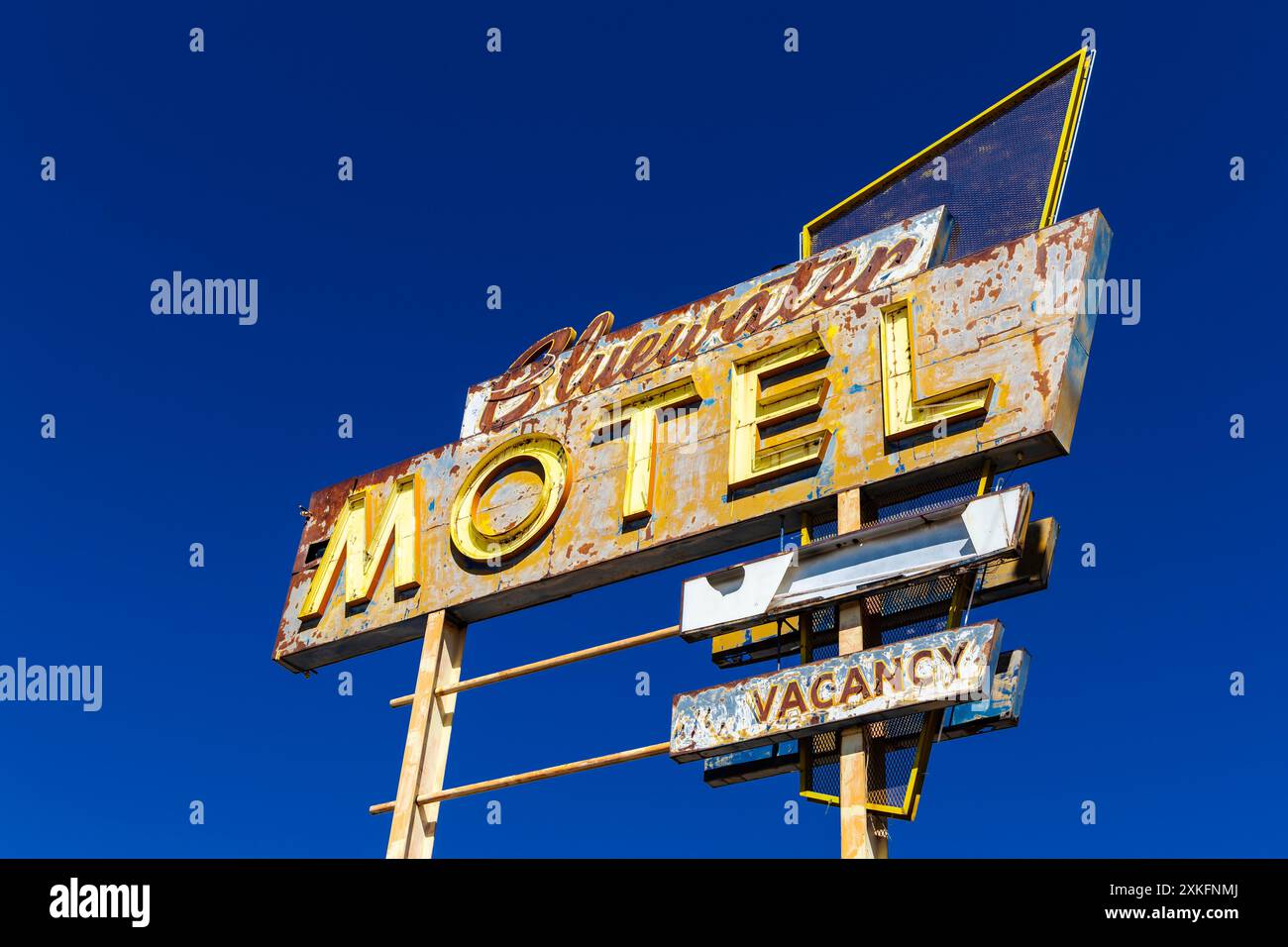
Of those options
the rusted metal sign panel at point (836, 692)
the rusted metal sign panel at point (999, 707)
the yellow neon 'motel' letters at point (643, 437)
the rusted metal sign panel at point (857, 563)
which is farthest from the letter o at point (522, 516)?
the rusted metal sign panel at point (999, 707)

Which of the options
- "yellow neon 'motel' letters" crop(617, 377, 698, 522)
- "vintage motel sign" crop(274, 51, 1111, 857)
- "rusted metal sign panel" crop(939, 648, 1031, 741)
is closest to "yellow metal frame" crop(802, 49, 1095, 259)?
"vintage motel sign" crop(274, 51, 1111, 857)

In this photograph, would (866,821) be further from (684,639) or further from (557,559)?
(557,559)

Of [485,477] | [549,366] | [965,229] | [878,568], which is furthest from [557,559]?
[965,229]

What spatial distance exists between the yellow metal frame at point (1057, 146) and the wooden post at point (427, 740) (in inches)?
203

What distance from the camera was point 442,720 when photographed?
1512 centimetres

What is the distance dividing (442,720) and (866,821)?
4982 mm

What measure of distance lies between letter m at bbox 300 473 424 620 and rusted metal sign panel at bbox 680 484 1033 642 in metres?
3.97

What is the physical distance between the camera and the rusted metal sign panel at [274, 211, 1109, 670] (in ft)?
42.7

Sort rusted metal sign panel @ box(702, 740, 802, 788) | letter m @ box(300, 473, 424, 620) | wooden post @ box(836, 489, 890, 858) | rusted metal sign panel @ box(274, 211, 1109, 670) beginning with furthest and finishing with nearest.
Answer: letter m @ box(300, 473, 424, 620) < rusted metal sign panel @ box(274, 211, 1109, 670) < rusted metal sign panel @ box(702, 740, 802, 788) < wooden post @ box(836, 489, 890, 858)

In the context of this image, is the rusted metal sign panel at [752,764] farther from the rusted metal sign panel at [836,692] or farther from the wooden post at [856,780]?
the wooden post at [856,780]

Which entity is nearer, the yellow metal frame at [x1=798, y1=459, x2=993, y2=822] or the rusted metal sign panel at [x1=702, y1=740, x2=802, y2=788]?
the yellow metal frame at [x1=798, y1=459, x2=993, y2=822]

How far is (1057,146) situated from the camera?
46.3 ft

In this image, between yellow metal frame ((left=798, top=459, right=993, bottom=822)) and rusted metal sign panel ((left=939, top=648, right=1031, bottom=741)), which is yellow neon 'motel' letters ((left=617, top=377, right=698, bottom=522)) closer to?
yellow metal frame ((left=798, top=459, right=993, bottom=822))

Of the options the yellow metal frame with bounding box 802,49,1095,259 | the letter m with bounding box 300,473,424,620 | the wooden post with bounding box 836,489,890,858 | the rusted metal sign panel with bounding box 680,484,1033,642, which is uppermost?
the yellow metal frame with bounding box 802,49,1095,259
